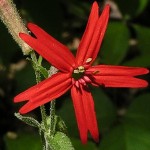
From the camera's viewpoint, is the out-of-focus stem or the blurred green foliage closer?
the out-of-focus stem

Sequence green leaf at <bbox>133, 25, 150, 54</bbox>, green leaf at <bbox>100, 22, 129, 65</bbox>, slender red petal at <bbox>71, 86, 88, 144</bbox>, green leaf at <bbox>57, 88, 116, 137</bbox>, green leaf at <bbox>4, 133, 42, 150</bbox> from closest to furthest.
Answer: slender red petal at <bbox>71, 86, 88, 144</bbox> < green leaf at <bbox>4, 133, 42, 150</bbox> < green leaf at <bbox>57, 88, 116, 137</bbox> < green leaf at <bbox>100, 22, 129, 65</bbox> < green leaf at <bbox>133, 25, 150, 54</bbox>

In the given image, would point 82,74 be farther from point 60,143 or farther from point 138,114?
point 138,114

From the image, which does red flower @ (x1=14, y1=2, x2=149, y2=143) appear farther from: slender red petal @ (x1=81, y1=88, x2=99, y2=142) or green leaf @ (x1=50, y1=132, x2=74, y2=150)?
green leaf @ (x1=50, y1=132, x2=74, y2=150)

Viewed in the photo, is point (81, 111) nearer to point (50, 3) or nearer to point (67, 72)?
point (67, 72)

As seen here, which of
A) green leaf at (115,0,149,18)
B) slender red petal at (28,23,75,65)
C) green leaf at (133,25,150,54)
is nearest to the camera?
slender red petal at (28,23,75,65)

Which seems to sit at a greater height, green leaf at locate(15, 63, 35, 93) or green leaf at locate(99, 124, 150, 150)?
green leaf at locate(15, 63, 35, 93)

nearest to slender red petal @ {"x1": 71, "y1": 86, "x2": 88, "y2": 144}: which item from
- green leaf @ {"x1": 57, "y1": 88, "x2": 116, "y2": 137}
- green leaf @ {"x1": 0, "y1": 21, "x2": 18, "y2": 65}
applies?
green leaf @ {"x1": 57, "y1": 88, "x2": 116, "y2": 137}

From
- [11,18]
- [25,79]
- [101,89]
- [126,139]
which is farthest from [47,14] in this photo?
[11,18]

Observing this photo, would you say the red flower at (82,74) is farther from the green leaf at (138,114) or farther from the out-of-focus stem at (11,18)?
the green leaf at (138,114)
